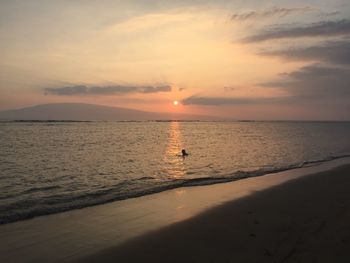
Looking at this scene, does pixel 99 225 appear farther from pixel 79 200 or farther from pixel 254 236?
pixel 254 236

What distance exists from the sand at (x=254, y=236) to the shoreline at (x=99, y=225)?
0.55 meters

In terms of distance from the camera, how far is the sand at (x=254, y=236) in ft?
28.6

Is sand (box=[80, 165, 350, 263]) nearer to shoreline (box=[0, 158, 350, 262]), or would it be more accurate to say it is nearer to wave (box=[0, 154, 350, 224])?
shoreline (box=[0, 158, 350, 262])

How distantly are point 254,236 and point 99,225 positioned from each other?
5041 mm

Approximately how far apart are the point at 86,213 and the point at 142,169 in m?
13.1

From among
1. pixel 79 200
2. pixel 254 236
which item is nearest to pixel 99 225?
pixel 79 200

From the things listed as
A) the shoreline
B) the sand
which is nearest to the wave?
the shoreline

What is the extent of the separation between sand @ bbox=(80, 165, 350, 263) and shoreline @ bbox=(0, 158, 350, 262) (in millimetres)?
550

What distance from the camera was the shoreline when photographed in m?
9.48

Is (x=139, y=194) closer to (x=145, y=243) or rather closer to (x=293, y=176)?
(x=145, y=243)

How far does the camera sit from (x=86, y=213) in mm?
13641

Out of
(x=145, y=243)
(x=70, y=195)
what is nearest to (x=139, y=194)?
(x=70, y=195)

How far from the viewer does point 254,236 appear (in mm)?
10133

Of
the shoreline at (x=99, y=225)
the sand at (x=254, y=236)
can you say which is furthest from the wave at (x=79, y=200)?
the sand at (x=254, y=236)
